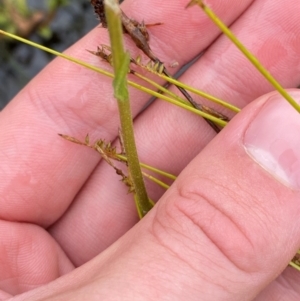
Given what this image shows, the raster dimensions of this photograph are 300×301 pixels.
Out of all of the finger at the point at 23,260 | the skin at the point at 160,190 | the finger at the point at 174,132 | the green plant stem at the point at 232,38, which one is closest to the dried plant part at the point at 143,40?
the skin at the point at 160,190

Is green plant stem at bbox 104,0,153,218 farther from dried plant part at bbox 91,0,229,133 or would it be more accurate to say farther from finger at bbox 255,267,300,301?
finger at bbox 255,267,300,301

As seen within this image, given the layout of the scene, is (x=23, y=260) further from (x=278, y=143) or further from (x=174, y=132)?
(x=278, y=143)

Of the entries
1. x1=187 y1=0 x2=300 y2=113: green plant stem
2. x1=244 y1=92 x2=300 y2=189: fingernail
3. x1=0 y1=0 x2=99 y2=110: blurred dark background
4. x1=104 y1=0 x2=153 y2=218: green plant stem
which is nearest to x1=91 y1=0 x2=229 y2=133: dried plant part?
x1=244 y1=92 x2=300 y2=189: fingernail

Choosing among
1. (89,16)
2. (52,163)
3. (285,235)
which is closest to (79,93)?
(52,163)

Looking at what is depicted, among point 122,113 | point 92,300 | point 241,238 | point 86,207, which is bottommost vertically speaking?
point 86,207

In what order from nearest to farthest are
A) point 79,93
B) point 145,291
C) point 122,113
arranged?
point 122,113 → point 145,291 → point 79,93

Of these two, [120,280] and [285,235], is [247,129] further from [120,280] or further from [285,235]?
[120,280]
